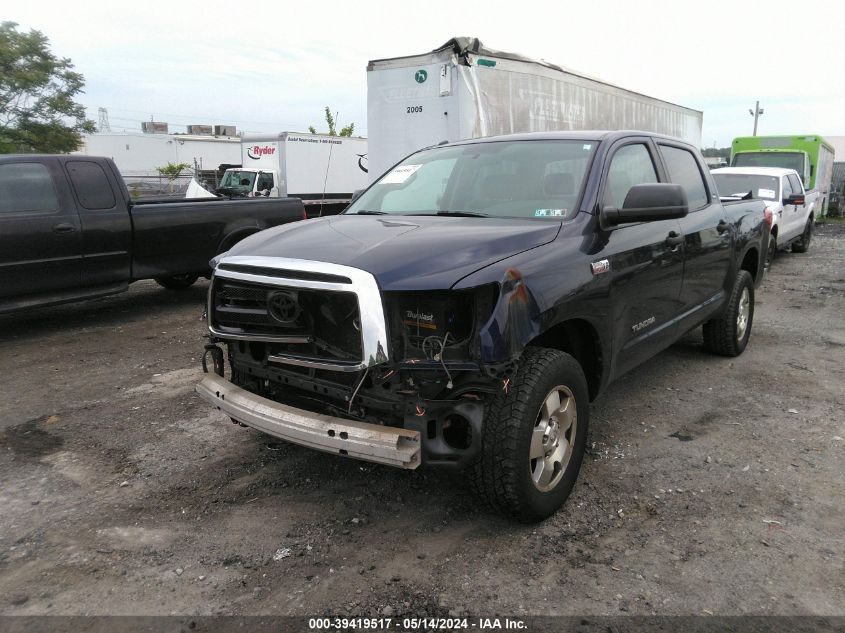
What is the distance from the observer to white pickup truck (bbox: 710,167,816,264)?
11328 mm

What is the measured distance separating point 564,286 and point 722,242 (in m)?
2.69

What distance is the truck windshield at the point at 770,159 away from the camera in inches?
628

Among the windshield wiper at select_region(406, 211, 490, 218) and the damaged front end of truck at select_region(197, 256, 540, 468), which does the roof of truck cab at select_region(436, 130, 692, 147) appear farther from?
the damaged front end of truck at select_region(197, 256, 540, 468)

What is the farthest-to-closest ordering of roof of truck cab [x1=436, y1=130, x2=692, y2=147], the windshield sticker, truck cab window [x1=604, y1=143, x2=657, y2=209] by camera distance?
the windshield sticker < roof of truck cab [x1=436, y1=130, x2=692, y2=147] < truck cab window [x1=604, y1=143, x2=657, y2=209]

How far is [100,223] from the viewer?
721 centimetres

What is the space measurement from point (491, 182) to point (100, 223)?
5.04m

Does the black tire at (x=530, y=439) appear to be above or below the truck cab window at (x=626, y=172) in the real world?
below

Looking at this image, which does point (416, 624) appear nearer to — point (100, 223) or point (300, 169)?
point (100, 223)

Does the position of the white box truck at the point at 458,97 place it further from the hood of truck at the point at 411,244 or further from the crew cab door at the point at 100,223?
the hood of truck at the point at 411,244

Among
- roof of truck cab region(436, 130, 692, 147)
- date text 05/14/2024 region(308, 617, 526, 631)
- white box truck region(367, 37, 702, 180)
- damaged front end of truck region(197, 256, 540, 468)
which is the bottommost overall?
date text 05/14/2024 region(308, 617, 526, 631)

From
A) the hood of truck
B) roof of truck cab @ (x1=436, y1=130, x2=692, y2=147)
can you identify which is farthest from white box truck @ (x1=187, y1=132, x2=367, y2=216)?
the hood of truck

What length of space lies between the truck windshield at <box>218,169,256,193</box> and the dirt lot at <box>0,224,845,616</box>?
51.1ft

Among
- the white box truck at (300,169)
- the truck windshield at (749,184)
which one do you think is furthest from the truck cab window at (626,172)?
the white box truck at (300,169)

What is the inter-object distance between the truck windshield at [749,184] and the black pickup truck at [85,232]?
813 cm
